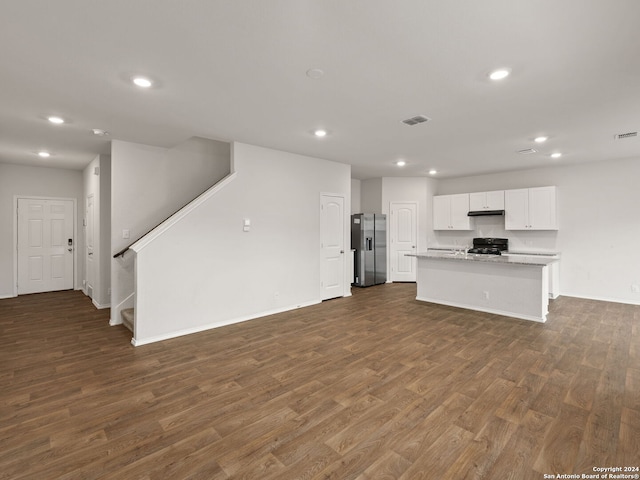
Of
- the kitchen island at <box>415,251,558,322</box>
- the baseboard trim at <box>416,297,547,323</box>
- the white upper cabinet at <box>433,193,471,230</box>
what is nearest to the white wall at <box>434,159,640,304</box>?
the white upper cabinet at <box>433,193,471,230</box>

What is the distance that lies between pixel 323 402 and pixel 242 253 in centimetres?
281

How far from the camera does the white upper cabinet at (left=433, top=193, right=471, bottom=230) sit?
7666 millimetres

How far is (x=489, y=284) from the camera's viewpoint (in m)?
5.26

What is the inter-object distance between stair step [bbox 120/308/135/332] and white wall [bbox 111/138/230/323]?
0.13 m

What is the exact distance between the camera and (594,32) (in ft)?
6.78

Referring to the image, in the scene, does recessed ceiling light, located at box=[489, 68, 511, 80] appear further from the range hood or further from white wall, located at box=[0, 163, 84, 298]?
white wall, located at box=[0, 163, 84, 298]

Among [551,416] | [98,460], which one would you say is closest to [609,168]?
[551,416]

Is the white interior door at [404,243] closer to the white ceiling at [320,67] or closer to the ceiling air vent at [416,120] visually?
the white ceiling at [320,67]

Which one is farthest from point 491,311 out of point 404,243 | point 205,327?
point 205,327

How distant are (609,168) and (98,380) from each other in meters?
8.60

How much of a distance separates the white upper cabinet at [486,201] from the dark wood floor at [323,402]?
10.7 feet

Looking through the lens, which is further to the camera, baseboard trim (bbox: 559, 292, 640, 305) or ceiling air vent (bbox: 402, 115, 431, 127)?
baseboard trim (bbox: 559, 292, 640, 305)

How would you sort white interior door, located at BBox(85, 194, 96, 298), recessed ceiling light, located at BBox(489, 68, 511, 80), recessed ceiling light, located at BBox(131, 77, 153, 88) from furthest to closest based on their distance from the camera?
white interior door, located at BBox(85, 194, 96, 298)
recessed ceiling light, located at BBox(131, 77, 153, 88)
recessed ceiling light, located at BBox(489, 68, 511, 80)

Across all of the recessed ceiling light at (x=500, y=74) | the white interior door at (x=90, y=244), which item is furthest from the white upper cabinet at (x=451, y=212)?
the white interior door at (x=90, y=244)
